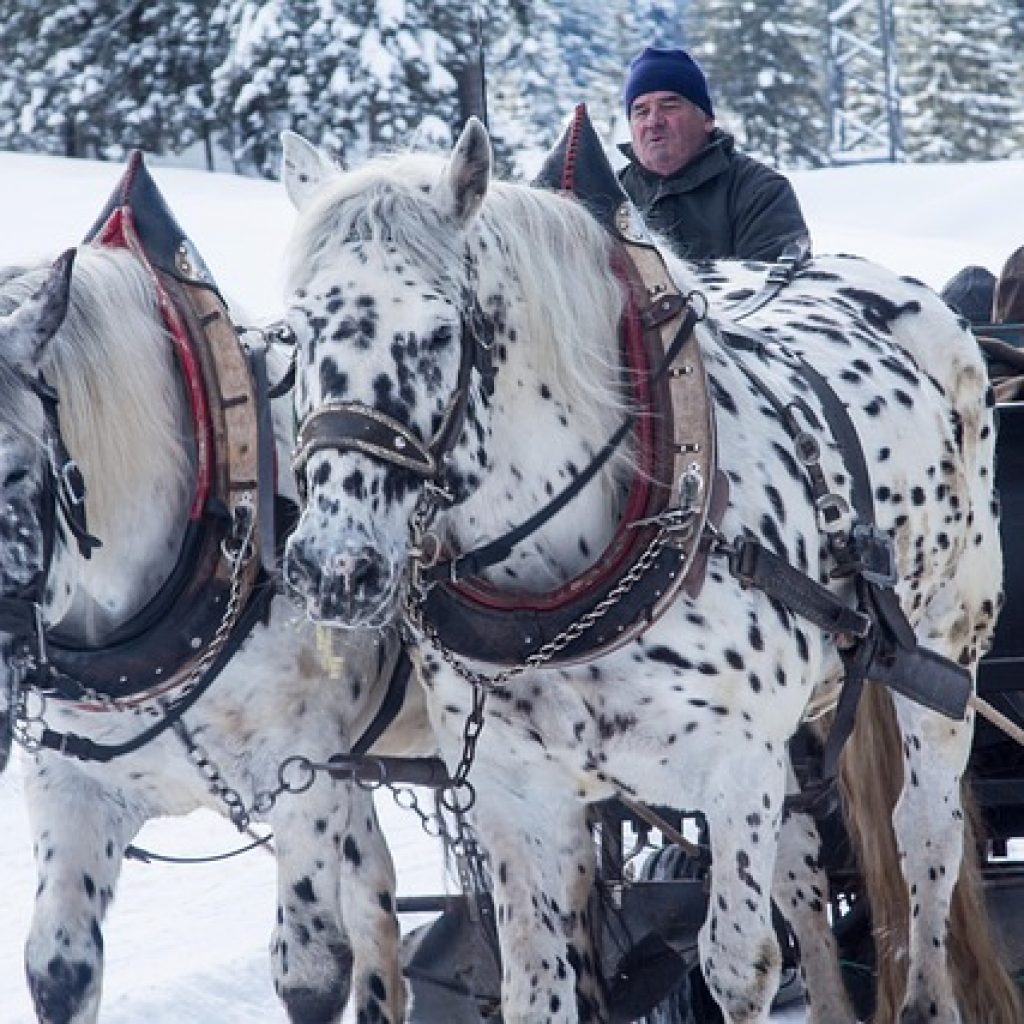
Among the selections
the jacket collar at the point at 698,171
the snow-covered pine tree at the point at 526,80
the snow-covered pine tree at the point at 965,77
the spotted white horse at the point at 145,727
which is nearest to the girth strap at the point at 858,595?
the spotted white horse at the point at 145,727

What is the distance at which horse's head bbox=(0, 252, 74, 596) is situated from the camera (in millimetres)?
3197

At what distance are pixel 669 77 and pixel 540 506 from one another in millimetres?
2239

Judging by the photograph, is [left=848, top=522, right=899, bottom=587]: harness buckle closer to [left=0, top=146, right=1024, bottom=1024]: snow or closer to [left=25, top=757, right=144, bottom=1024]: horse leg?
[left=0, top=146, right=1024, bottom=1024]: snow

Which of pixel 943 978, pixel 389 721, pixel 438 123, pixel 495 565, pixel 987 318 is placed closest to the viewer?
pixel 495 565

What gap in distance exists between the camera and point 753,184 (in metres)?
5.29

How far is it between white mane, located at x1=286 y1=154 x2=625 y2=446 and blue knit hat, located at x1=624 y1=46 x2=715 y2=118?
186cm

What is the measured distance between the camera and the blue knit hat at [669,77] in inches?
206

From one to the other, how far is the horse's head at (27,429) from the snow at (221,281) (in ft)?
1.28

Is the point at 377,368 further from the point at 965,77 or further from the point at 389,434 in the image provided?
the point at 965,77

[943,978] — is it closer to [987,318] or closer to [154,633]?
[154,633]

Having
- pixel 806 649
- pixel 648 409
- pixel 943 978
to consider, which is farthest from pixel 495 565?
pixel 943 978

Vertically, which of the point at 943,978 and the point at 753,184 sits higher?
the point at 753,184

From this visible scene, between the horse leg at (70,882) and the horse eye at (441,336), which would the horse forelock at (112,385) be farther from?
the horse eye at (441,336)

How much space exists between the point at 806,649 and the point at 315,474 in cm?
108
